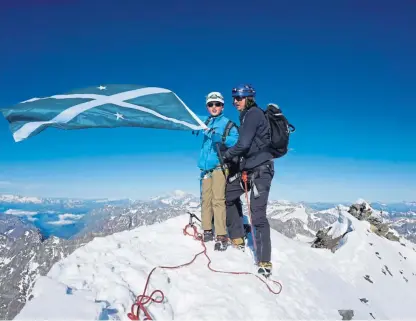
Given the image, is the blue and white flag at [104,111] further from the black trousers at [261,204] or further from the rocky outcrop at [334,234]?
the rocky outcrop at [334,234]

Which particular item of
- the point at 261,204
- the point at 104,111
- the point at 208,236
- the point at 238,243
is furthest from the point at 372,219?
the point at 104,111

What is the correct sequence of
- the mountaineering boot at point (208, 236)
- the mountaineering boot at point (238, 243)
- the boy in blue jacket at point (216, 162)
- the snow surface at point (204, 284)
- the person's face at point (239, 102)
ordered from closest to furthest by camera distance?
the snow surface at point (204, 284) → the person's face at point (239, 102) → the boy in blue jacket at point (216, 162) → the mountaineering boot at point (238, 243) → the mountaineering boot at point (208, 236)

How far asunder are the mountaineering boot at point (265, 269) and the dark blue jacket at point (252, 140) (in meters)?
3.05

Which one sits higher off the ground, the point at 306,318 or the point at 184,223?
the point at 184,223

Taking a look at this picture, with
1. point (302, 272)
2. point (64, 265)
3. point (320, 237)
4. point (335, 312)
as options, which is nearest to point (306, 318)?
point (335, 312)

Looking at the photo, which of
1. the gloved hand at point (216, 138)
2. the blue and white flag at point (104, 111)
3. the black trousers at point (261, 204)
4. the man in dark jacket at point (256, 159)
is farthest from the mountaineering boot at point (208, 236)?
the blue and white flag at point (104, 111)

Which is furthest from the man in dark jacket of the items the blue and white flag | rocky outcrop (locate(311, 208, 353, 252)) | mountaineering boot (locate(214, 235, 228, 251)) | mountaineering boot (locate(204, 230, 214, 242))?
rocky outcrop (locate(311, 208, 353, 252))

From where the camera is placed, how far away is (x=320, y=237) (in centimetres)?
1927

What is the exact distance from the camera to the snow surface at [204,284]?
6.73 metres

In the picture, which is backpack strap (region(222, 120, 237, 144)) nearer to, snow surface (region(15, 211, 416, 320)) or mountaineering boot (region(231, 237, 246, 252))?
mountaineering boot (region(231, 237, 246, 252))

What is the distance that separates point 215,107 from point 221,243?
4.75m

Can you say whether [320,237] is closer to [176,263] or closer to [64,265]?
[176,263]

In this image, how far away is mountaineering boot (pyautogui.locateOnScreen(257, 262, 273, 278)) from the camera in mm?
9789

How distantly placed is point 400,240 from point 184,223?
16.3 meters
